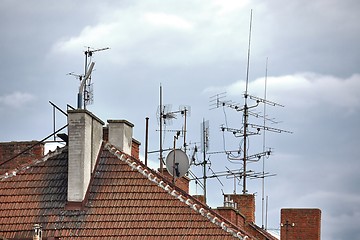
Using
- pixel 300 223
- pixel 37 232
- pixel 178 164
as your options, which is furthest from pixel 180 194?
pixel 300 223

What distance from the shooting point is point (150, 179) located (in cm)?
5069

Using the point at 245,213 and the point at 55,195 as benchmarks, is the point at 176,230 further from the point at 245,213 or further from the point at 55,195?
the point at 245,213

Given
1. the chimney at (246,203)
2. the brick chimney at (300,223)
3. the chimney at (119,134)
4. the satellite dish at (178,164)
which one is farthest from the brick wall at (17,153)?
the brick chimney at (300,223)

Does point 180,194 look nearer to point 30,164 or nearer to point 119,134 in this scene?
point 119,134

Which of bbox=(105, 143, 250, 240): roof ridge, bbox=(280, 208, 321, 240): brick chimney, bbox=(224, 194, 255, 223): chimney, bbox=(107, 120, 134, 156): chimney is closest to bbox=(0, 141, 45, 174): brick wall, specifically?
bbox=(107, 120, 134, 156): chimney

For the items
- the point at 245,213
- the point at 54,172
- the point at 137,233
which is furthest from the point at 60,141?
the point at 245,213

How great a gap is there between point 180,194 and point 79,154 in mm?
3441

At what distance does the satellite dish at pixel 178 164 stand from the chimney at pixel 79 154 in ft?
10.7

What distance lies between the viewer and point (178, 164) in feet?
173

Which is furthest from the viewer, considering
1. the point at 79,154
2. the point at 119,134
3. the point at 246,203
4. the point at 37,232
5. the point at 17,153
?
the point at 246,203

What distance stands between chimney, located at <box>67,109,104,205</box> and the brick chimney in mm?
13417

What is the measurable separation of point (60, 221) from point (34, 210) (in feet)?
3.47

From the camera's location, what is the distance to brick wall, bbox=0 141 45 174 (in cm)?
5431

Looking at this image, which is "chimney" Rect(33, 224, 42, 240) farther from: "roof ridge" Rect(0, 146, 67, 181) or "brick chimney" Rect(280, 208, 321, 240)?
"brick chimney" Rect(280, 208, 321, 240)
